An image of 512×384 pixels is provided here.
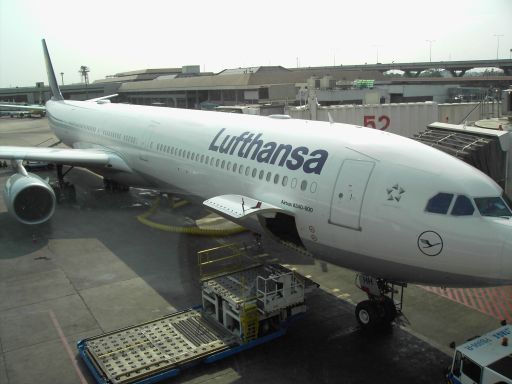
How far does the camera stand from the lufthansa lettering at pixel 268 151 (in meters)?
11.8

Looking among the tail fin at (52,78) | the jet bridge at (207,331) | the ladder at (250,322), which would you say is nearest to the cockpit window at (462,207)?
the jet bridge at (207,331)

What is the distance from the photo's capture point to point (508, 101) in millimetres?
22219

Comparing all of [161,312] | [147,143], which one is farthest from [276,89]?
[161,312]

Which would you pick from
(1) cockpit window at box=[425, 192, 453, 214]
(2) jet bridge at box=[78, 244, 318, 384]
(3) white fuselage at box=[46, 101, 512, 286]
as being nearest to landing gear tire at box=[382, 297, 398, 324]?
(3) white fuselage at box=[46, 101, 512, 286]

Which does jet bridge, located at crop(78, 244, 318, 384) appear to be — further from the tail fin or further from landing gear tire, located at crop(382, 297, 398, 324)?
the tail fin

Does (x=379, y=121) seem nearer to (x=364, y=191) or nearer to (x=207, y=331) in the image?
(x=364, y=191)

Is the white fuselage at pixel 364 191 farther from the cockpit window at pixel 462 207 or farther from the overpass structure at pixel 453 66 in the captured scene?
the overpass structure at pixel 453 66

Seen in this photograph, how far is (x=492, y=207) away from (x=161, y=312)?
28.0 ft

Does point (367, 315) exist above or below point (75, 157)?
below

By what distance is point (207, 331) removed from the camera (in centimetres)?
1162

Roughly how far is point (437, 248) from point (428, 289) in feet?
19.2

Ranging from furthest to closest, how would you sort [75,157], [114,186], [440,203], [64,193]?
[114,186], [64,193], [75,157], [440,203]

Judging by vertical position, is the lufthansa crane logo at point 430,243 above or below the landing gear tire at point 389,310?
above

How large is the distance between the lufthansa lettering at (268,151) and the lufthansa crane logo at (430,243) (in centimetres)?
300
